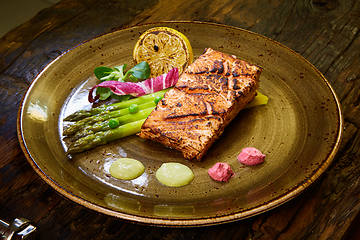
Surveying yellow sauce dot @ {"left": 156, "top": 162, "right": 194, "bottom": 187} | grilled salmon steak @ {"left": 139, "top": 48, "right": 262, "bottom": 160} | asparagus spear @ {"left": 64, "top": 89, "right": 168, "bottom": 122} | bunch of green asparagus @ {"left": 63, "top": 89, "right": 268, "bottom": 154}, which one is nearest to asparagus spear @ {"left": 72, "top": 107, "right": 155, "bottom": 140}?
bunch of green asparagus @ {"left": 63, "top": 89, "right": 268, "bottom": 154}

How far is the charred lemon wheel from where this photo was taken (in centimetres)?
444

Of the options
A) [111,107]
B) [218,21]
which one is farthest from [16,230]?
[218,21]

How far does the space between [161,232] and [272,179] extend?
3.71ft

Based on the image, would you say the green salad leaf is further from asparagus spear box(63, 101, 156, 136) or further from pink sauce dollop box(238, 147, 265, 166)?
pink sauce dollop box(238, 147, 265, 166)

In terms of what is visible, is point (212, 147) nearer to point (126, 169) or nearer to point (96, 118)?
point (126, 169)

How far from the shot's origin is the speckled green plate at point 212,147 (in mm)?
3025

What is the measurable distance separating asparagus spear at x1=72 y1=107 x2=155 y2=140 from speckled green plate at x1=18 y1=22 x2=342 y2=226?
21 centimetres

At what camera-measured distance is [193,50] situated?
16.2 ft

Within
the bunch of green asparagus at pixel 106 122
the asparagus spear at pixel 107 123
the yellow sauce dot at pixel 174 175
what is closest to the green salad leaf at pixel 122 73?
the bunch of green asparagus at pixel 106 122

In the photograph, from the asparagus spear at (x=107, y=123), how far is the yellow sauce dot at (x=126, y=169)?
50cm

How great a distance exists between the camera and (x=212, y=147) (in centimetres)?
376

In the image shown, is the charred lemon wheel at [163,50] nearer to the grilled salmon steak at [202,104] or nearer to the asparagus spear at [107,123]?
the grilled salmon steak at [202,104]

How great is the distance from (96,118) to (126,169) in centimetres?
85

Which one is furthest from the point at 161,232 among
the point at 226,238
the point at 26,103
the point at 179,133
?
the point at 26,103
